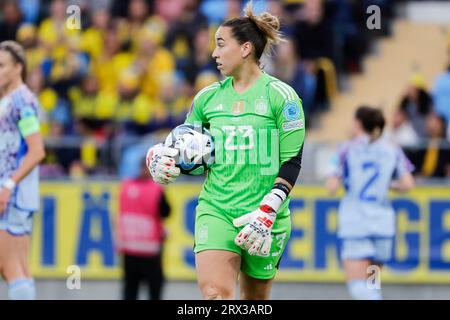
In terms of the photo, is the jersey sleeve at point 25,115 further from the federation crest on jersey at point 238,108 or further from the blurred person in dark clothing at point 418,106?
the blurred person in dark clothing at point 418,106

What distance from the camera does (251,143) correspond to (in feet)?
27.3

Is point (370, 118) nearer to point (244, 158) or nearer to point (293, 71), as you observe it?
point (244, 158)

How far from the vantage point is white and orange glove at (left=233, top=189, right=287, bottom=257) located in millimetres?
8031

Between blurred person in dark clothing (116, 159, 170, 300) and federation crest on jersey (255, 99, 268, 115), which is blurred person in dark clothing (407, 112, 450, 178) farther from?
federation crest on jersey (255, 99, 268, 115)

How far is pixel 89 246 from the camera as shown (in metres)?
15.1

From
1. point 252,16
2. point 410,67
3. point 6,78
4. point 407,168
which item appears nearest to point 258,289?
point 252,16

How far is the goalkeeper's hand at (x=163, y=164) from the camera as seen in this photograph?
27.2 ft

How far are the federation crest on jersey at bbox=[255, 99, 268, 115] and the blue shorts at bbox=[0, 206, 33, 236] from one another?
2707 millimetres

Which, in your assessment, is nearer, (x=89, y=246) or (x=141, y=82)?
(x=89, y=246)

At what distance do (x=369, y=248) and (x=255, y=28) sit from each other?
13.9ft

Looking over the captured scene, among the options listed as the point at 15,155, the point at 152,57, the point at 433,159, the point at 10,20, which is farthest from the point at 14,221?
the point at 10,20
